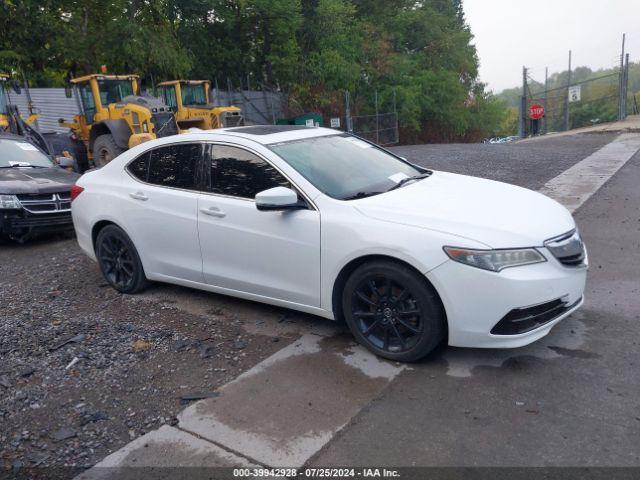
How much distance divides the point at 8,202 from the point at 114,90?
26.9 ft

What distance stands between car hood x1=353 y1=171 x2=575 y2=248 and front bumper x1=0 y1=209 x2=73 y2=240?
18.8ft

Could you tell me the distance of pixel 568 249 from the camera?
3760 millimetres

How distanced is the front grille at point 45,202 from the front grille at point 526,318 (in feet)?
22.4

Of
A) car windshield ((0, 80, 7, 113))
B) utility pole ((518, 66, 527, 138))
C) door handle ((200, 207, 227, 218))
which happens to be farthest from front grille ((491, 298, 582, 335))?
utility pole ((518, 66, 527, 138))

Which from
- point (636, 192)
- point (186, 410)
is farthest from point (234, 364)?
point (636, 192)

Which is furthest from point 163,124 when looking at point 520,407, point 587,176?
point 520,407

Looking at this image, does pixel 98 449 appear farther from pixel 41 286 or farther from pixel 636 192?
pixel 636 192

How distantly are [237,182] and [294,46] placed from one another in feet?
76.6

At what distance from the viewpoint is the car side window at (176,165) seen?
16.2 feet

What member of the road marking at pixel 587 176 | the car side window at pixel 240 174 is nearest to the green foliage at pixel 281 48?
the road marking at pixel 587 176

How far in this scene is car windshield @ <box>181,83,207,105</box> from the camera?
17172 millimetres

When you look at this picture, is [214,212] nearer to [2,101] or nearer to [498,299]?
[498,299]

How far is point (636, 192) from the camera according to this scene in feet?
29.1

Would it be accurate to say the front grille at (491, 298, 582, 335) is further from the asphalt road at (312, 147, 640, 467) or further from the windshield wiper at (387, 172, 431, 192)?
the windshield wiper at (387, 172, 431, 192)
